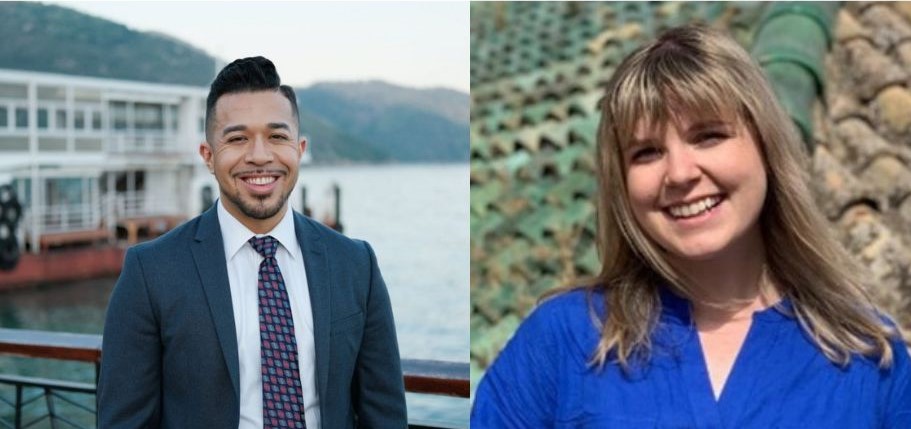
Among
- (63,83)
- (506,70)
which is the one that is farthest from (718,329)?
(63,83)

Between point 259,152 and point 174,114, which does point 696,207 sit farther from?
point 174,114

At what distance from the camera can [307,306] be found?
4.14ft

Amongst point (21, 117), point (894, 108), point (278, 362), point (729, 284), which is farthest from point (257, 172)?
point (21, 117)

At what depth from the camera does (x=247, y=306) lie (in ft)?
4.03

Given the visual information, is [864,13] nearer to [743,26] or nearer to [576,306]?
[743,26]

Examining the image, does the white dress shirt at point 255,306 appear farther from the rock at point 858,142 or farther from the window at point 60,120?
the window at point 60,120

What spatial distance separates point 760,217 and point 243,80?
0.64 meters

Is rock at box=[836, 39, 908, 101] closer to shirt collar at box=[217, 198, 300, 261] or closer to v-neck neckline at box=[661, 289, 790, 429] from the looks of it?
v-neck neckline at box=[661, 289, 790, 429]

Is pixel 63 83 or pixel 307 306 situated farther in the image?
pixel 63 83

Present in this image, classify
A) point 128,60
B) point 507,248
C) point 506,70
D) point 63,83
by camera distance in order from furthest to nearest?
point 63,83, point 128,60, point 506,70, point 507,248

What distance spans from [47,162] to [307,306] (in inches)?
520

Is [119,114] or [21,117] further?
[21,117]

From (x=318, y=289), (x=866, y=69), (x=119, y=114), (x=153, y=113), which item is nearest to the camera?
(x=318, y=289)

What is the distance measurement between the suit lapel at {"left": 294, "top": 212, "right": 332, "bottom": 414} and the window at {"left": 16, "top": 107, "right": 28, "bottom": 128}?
1165cm
